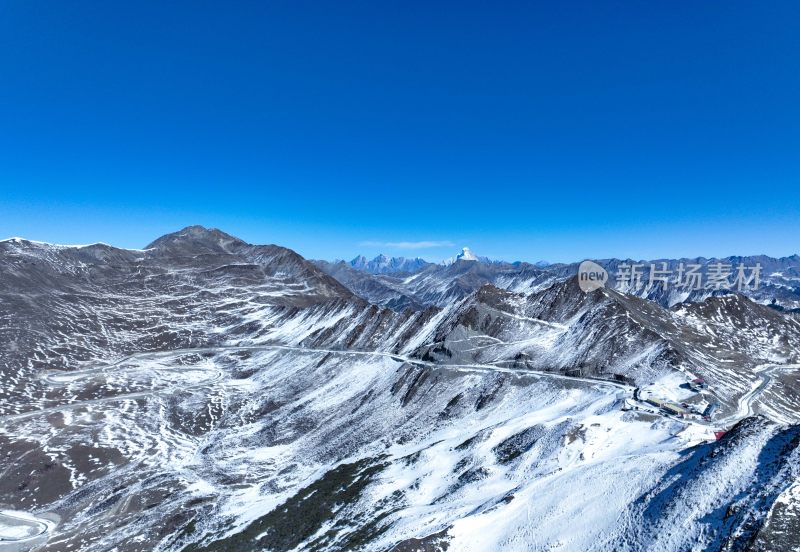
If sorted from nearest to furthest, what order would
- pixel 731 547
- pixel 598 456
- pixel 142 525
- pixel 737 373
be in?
1. pixel 731 547
2. pixel 598 456
3. pixel 142 525
4. pixel 737 373

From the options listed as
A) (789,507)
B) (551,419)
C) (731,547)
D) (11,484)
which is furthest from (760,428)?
(11,484)

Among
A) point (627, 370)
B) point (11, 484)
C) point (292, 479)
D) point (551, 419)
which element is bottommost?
point (11, 484)

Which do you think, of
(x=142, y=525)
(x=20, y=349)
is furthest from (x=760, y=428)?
(x=20, y=349)

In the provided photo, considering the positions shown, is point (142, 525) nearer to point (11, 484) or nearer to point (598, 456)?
point (11, 484)

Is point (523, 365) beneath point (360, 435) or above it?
above

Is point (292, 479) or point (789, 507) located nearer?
point (789, 507)

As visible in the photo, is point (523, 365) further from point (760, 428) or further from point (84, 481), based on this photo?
point (84, 481)

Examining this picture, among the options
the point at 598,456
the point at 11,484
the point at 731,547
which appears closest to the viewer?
the point at 731,547
